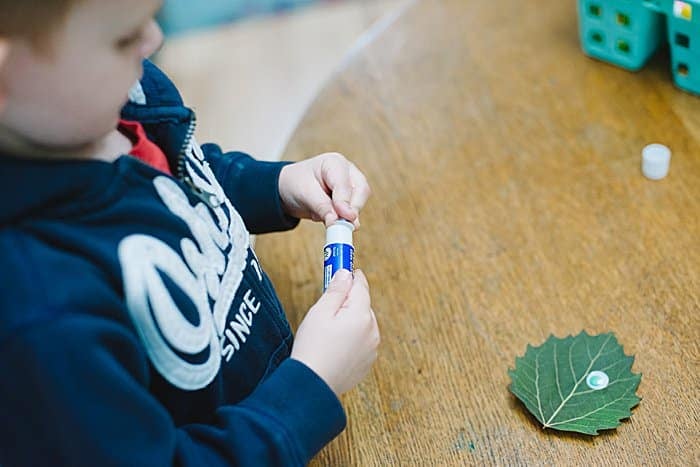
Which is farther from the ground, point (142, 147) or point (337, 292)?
point (142, 147)

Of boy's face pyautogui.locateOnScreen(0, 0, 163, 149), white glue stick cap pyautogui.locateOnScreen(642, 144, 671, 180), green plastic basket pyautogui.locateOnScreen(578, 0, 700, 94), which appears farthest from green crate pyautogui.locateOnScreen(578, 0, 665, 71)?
boy's face pyautogui.locateOnScreen(0, 0, 163, 149)

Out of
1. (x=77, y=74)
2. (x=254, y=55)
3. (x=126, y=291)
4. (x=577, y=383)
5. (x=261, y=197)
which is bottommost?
(x=254, y=55)

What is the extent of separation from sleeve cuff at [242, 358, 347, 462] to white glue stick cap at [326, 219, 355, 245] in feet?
0.44

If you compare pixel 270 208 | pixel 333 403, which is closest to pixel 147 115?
pixel 270 208

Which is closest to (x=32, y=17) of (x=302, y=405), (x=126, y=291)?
(x=126, y=291)

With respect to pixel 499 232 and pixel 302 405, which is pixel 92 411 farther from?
pixel 499 232

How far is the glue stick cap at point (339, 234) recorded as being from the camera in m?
0.68

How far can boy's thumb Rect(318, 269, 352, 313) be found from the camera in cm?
62

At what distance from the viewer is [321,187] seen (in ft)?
2.47

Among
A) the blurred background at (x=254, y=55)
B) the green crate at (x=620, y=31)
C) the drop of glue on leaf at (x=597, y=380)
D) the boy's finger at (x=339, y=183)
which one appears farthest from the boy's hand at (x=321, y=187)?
the blurred background at (x=254, y=55)

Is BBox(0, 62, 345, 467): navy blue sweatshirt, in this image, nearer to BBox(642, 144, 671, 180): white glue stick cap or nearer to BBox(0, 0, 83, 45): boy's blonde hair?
BBox(0, 0, 83, 45): boy's blonde hair

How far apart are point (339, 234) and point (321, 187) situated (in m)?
0.08

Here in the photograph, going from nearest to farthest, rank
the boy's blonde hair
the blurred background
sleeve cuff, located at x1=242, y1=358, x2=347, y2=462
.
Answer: the boy's blonde hair, sleeve cuff, located at x1=242, y1=358, x2=347, y2=462, the blurred background

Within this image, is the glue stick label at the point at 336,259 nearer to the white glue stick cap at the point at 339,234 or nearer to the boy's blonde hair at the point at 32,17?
the white glue stick cap at the point at 339,234
